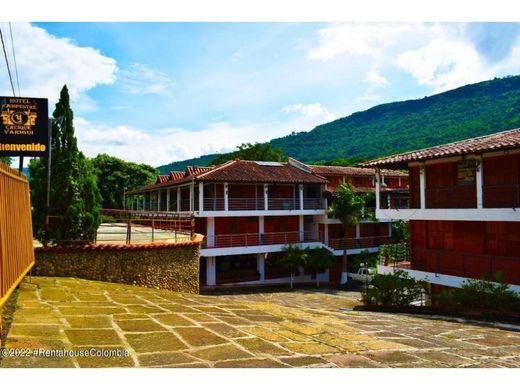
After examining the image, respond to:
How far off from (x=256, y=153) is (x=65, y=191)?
36006 mm

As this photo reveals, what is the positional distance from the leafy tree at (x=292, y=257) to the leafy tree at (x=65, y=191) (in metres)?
14.7

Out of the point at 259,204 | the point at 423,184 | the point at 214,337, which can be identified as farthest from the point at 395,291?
the point at 259,204

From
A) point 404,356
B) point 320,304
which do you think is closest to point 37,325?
point 404,356

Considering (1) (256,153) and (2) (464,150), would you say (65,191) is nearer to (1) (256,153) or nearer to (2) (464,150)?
(2) (464,150)

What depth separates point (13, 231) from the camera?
5793mm

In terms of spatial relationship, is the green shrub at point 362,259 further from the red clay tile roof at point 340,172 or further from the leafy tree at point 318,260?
the red clay tile roof at point 340,172

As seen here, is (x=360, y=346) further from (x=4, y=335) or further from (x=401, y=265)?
(x=401, y=265)

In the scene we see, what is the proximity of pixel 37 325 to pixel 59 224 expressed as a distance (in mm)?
5355

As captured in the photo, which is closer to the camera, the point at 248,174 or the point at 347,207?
the point at 248,174

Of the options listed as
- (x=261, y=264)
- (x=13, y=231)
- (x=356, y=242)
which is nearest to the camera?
(x=13, y=231)

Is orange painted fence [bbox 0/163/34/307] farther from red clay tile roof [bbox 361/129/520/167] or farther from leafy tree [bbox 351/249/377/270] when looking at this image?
leafy tree [bbox 351/249/377/270]

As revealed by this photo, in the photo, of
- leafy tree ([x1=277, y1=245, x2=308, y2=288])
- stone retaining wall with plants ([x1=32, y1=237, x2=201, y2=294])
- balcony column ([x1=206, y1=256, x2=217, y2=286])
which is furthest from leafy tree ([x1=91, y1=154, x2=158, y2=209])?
stone retaining wall with plants ([x1=32, y1=237, x2=201, y2=294])

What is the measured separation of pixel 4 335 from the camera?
14.6ft

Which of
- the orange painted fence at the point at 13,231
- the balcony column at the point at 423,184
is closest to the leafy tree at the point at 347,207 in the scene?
the balcony column at the point at 423,184
